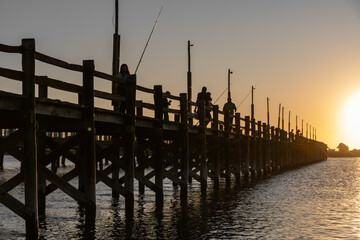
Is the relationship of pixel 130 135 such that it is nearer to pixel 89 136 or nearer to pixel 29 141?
pixel 89 136

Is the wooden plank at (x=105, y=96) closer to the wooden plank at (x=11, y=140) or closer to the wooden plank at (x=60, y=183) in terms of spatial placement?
the wooden plank at (x=60, y=183)

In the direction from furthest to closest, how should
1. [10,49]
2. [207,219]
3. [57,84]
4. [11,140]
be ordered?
[207,219] < [57,84] < [11,140] < [10,49]

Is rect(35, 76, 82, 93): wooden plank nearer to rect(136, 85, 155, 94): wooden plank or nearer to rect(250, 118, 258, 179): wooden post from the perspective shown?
rect(136, 85, 155, 94): wooden plank

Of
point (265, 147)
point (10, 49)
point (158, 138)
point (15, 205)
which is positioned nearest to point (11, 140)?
point (15, 205)

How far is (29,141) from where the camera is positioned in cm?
1018

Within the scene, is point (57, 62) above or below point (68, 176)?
above

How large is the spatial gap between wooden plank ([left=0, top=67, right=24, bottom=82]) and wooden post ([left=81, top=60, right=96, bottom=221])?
2.52 meters

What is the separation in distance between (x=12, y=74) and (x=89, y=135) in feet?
10.2

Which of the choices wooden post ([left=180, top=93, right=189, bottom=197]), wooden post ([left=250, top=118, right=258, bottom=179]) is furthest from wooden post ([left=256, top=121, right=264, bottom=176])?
wooden post ([left=180, top=93, right=189, bottom=197])

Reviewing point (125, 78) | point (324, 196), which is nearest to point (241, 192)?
point (324, 196)

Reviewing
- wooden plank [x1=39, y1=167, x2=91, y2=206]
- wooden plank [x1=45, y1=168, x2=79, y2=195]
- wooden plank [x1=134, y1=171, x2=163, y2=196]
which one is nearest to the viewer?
wooden plank [x1=39, y1=167, x2=91, y2=206]

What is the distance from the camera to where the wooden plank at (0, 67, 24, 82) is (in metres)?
9.56

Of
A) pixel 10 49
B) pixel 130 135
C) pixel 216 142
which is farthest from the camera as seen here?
pixel 216 142

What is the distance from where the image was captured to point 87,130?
12.5m
